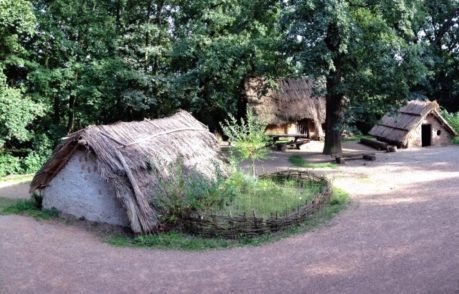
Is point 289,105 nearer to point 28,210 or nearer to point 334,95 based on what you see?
point 334,95

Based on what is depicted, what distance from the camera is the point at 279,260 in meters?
9.05

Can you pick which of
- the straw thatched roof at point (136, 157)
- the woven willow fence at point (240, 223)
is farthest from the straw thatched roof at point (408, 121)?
the woven willow fence at point (240, 223)

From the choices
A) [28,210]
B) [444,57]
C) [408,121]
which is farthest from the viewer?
[444,57]

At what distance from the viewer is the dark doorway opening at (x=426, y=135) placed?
82.1 feet

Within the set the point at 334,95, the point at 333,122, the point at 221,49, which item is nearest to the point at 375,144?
the point at 333,122

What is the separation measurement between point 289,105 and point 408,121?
Answer: 7241 millimetres

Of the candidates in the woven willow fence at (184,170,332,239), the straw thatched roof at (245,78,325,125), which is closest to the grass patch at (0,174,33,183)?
the woven willow fence at (184,170,332,239)

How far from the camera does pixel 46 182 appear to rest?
12992 millimetres

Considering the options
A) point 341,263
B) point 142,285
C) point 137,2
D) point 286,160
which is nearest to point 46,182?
point 142,285

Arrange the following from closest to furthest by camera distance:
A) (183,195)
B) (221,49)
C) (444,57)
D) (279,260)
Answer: (279,260)
(183,195)
(221,49)
(444,57)

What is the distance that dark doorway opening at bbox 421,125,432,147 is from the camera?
25031 millimetres

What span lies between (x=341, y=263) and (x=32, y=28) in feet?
53.2

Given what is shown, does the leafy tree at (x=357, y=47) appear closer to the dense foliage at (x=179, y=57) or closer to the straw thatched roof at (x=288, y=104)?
the dense foliage at (x=179, y=57)

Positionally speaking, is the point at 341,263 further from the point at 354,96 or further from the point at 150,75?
the point at 150,75
